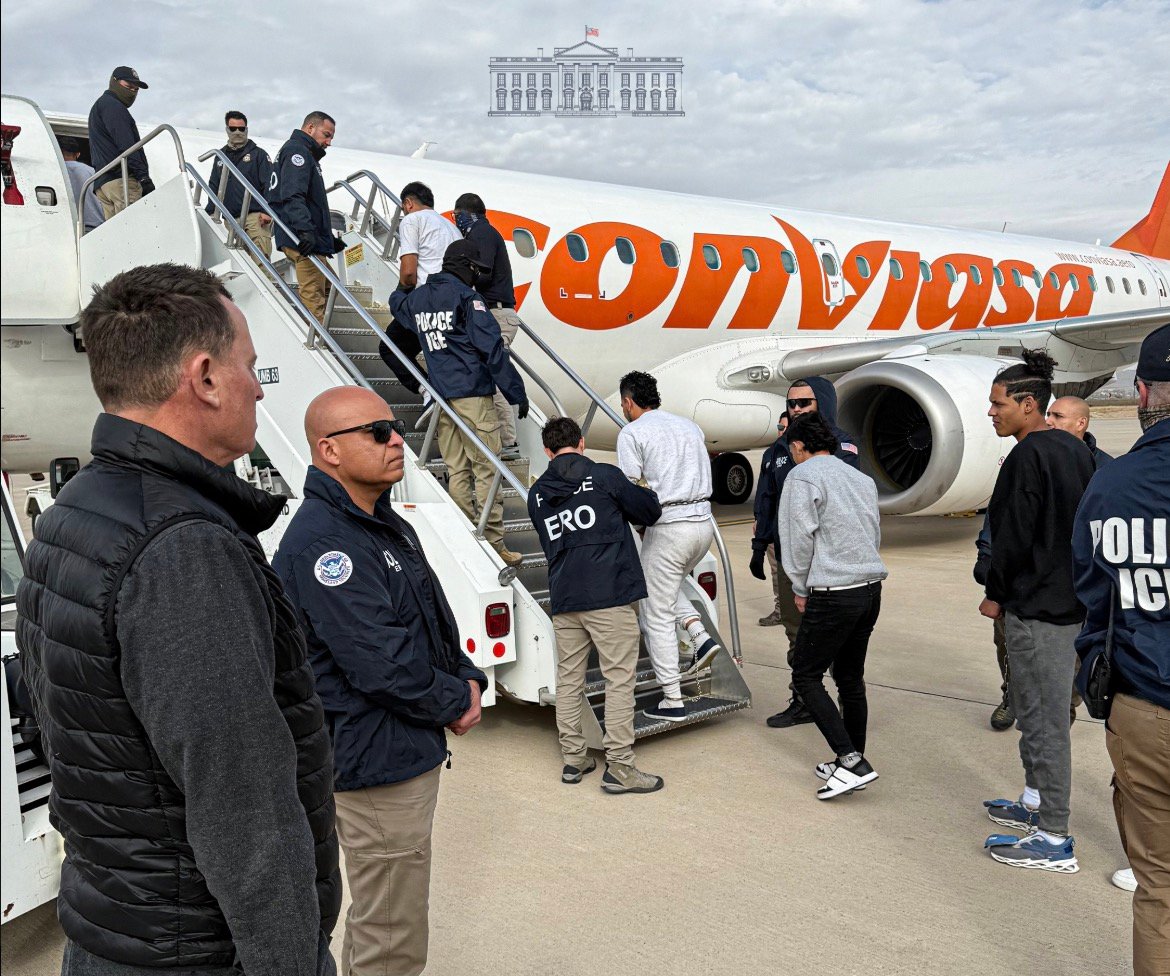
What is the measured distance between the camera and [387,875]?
7.81 ft

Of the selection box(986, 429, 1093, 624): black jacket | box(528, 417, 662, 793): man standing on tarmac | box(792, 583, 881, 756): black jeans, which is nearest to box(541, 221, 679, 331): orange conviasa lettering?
box(528, 417, 662, 793): man standing on tarmac

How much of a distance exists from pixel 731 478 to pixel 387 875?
11666 millimetres

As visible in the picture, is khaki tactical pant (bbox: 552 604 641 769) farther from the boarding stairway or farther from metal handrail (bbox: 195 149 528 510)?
metal handrail (bbox: 195 149 528 510)

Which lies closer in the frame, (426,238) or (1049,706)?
(1049,706)

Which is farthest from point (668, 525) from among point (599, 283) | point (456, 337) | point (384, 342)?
point (599, 283)

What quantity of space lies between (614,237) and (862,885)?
708 cm

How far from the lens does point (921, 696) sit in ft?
18.7

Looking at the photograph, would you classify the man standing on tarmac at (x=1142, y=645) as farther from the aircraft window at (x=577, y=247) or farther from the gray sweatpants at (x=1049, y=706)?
the aircraft window at (x=577, y=247)

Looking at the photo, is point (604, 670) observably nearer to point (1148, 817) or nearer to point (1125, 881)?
point (1125, 881)

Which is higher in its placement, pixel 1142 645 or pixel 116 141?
pixel 116 141

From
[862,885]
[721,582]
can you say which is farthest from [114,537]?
[721,582]

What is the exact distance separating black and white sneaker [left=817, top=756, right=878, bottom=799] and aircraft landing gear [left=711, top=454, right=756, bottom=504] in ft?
30.3

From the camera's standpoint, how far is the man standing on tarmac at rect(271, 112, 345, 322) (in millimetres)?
5969

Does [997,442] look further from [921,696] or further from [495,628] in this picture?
[495,628]
